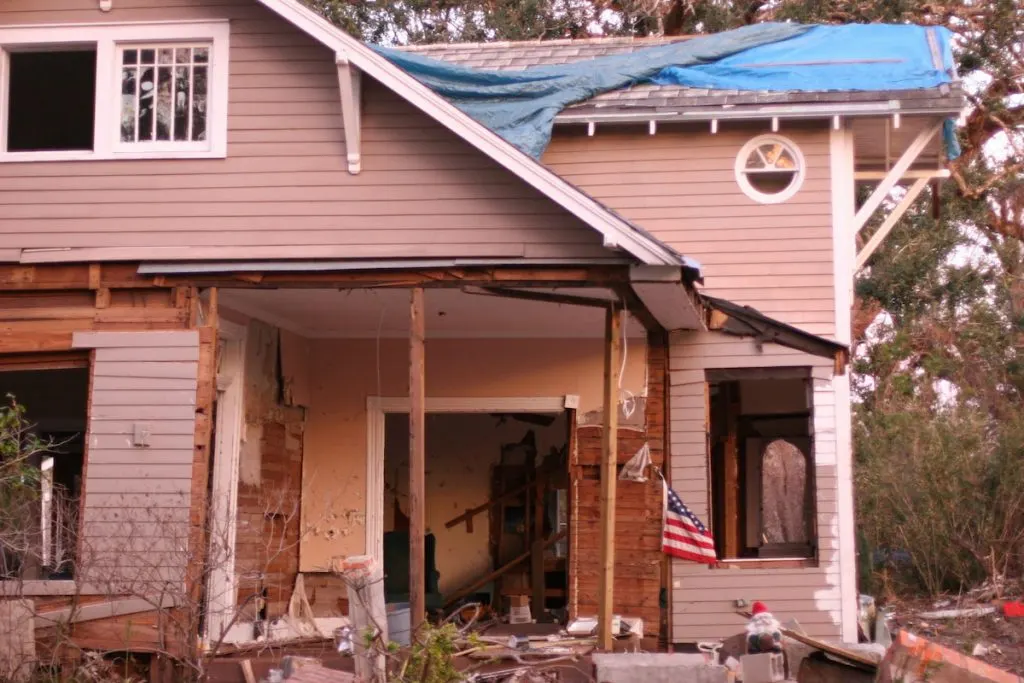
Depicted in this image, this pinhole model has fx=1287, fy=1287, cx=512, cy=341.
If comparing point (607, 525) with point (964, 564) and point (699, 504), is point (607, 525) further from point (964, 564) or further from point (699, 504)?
point (964, 564)

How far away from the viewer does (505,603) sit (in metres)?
15.8

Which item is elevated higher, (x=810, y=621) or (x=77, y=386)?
(x=77, y=386)

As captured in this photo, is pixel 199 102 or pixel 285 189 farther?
pixel 199 102

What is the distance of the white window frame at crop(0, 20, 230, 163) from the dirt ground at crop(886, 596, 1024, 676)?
8.42 metres

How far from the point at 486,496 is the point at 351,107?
308 inches

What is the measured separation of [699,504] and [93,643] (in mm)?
5422

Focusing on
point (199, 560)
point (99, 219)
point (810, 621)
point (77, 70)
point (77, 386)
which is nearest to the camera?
point (199, 560)

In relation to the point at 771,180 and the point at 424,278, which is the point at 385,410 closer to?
the point at 424,278

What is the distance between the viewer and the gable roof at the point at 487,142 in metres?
9.55

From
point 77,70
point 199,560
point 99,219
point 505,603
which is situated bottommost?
point 505,603

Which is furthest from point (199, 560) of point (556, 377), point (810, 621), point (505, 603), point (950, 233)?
point (950, 233)

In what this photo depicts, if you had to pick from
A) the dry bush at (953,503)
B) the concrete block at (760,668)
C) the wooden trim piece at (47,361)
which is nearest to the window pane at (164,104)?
the wooden trim piece at (47,361)

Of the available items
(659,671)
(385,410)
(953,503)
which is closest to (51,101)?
(385,410)

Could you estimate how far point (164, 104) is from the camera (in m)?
10.9
